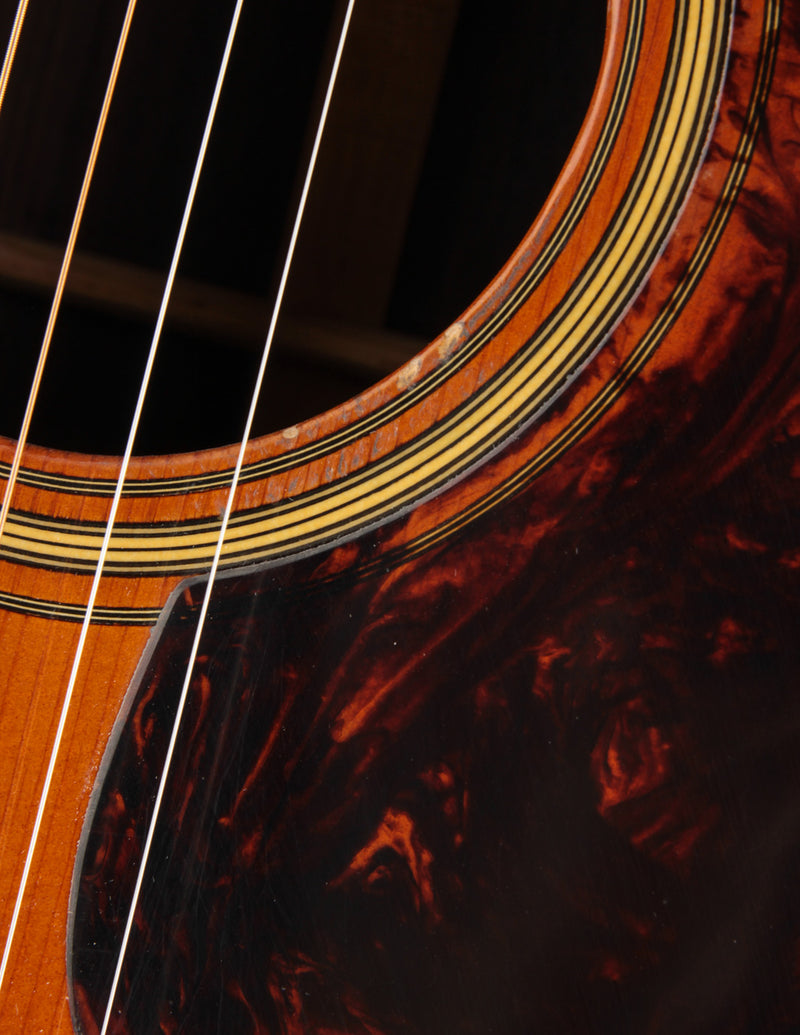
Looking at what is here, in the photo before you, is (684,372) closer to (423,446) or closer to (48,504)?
(423,446)

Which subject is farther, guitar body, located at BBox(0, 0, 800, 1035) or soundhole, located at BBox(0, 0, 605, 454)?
soundhole, located at BBox(0, 0, 605, 454)

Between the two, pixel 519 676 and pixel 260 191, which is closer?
pixel 519 676

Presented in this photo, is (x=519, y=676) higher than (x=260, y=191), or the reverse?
(x=260, y=191)

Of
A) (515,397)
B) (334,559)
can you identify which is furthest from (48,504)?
(515,397)

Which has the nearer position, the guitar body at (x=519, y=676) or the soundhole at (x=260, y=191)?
the guitar body at (x=519, y=676)
